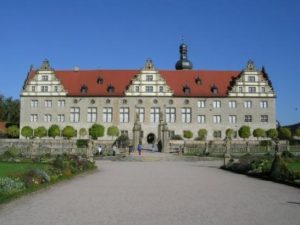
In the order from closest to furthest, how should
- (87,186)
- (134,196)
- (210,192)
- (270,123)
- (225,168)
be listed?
1. (134,196)
2. (210,192)
3. (87,186)
4. (225,168)
5. (270,123)

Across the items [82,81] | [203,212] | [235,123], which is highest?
[82,81]

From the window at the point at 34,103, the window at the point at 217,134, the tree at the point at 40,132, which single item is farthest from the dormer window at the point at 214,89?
the window at the point at 34,103

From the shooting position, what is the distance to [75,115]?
5528 cm

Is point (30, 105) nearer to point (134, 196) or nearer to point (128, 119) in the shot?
point (128, 119)

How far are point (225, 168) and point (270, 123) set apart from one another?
106 feet

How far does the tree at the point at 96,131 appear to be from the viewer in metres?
50.5

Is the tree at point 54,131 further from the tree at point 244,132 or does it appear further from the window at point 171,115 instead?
the tree at point 244,132

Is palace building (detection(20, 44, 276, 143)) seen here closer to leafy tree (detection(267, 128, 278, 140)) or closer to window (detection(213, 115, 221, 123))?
window (detection(213, 115, 221, 123))

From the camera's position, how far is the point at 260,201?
11.0m

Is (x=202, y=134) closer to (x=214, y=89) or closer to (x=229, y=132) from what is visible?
(x=229, y=132)

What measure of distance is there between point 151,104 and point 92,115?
7785 mm

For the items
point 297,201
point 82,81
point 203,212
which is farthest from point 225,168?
point 82,81

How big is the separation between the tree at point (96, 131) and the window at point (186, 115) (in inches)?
427

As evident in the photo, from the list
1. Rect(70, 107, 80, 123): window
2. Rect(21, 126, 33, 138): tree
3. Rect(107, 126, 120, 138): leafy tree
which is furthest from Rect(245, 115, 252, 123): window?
Rect(21, 126, 33, 138): tree
